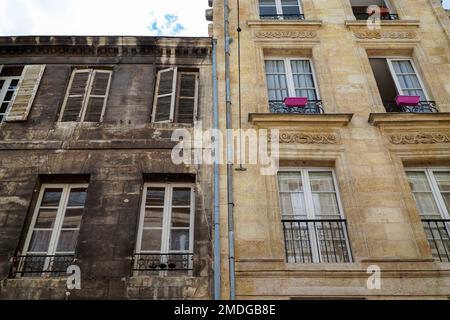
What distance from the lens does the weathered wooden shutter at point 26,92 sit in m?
7.95

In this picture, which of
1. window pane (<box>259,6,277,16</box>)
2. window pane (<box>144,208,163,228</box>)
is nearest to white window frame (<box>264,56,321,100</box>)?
window pane (<box>259,6,277,16</box>)

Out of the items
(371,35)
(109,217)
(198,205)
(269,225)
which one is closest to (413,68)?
(371,35)

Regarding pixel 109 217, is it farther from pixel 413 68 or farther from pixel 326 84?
pixel 413 68

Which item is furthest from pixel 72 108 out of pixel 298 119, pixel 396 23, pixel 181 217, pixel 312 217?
pixel 396 23

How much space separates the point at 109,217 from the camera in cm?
669

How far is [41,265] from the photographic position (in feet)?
20.9

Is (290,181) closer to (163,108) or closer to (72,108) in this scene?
(163,108)

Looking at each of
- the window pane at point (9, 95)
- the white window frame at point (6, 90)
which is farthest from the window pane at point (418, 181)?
the window pane at point (9, 95)

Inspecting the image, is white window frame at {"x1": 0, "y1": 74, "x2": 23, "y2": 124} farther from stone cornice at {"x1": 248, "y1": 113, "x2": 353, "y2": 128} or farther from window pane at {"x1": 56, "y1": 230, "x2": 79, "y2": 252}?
stone cornice at {"x1": 248, "y1": 113, "x2": 353, "y2": 128}

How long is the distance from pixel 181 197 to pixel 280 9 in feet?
19.3

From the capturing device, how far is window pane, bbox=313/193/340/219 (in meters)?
7.07

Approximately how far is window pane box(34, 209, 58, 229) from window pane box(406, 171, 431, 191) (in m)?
6.16

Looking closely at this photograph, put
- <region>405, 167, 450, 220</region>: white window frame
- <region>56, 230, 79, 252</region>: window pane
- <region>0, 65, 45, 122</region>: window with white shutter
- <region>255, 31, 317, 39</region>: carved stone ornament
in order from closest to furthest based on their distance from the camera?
<region>56, 230, 79, 252</region>: window pane → <region>405, 167, 450, 220</region>: white window frame → <region>0, 65, 45, 122</region>: window with white shutter → <region>255, 31, 317, 39</region>: carved stone ornament

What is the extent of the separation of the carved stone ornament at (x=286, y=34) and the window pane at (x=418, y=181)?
3.89 meters
